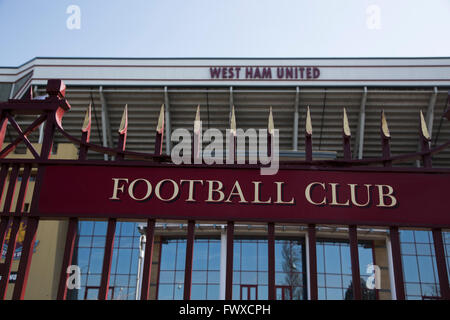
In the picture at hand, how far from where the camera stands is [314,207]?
437cm

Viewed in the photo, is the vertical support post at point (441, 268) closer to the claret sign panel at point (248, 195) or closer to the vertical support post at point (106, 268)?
the claret sign panel at point (248, 195)

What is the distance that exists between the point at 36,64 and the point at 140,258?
1055cm

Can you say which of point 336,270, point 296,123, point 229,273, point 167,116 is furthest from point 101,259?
point 229,273

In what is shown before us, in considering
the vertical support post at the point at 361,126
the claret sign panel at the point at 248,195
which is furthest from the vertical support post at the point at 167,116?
the claret sign panel at the point at 248,195

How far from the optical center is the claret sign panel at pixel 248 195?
4.34 m

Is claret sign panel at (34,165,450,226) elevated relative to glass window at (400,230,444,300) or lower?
lower

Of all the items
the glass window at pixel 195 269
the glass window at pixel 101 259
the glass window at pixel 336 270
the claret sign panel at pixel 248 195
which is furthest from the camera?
the glass window at pixel 101 259

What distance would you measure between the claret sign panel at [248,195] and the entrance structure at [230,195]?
0.03ft

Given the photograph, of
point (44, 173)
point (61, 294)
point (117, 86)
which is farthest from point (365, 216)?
point (117, 86)

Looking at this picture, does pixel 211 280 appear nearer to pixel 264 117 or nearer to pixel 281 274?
pixel 281 274

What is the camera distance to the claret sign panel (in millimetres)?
4340

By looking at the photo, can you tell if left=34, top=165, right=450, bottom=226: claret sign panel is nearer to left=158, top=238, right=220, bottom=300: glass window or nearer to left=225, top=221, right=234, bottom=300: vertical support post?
left=225, top=221, right=234, bottom=300: vertical support post

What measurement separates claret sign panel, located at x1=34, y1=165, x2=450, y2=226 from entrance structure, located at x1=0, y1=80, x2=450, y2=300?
0.03 feet

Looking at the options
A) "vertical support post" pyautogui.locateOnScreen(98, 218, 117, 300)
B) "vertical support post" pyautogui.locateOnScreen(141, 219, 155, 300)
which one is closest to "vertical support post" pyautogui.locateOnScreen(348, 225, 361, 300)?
"vertical support post" pyautogui.locateOnScreen(141, 219, 155, 300)
